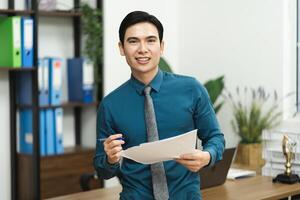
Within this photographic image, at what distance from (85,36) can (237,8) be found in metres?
1.15

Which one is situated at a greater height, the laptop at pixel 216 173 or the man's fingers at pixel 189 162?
the man's fingers at pixel 189 162

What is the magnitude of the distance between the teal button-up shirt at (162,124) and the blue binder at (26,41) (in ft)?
6.24

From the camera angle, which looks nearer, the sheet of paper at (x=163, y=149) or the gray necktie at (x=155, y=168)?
the sheet of paper at (x=163, y=149)

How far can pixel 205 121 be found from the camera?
6.74ft

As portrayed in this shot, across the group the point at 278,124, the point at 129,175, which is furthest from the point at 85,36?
the point at 129,175

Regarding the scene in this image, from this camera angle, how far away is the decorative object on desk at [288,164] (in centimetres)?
310

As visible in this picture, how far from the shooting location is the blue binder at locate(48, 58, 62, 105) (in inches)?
159

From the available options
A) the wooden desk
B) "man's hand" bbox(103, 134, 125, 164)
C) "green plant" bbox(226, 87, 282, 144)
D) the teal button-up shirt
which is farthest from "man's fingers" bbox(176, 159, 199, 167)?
"green plant" bbox(226, 87, 282, 144)

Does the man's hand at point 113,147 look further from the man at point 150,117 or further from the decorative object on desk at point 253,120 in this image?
the decorative object on desk at point 253,120

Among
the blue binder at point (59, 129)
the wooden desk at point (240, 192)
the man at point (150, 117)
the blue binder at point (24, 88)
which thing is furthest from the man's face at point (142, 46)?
the blue binder at point (59, 129)

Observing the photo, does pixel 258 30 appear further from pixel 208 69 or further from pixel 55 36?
→ pixel 55 36

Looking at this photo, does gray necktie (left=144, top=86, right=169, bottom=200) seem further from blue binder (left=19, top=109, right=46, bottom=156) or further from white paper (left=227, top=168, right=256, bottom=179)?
blue binder (left=19, top=109, right=46, bottom=156)

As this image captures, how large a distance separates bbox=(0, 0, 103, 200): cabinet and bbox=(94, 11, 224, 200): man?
193cm

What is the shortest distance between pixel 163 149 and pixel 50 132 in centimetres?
233
